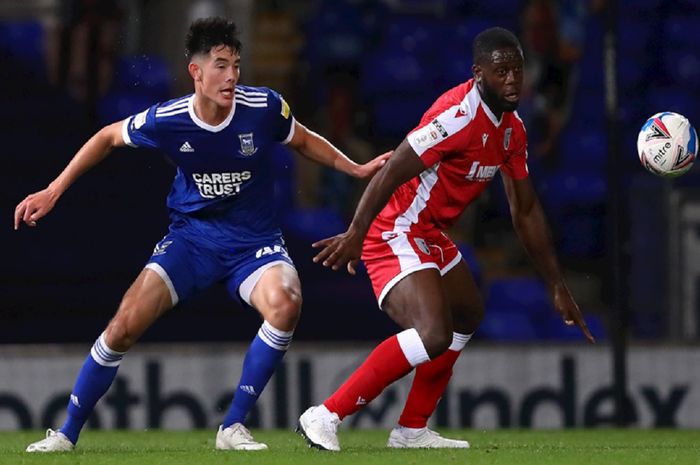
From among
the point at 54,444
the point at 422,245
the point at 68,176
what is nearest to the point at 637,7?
the point at 422,245

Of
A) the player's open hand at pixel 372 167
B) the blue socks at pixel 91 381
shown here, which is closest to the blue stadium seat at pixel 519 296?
the player's open hand at pixel 372 167

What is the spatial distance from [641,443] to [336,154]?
2315 millimetres

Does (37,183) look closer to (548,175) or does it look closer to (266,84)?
(266,84)

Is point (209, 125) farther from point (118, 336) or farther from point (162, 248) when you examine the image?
point (118, 336)

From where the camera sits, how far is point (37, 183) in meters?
12.5

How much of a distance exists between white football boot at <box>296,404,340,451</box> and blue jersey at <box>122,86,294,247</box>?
0.91 metres

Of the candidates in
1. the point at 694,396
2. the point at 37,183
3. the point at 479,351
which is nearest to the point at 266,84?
the point at 37,183

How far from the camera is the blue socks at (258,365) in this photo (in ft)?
23.5

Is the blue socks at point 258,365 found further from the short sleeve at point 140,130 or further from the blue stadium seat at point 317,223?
the blue stadium seat at point 317,223

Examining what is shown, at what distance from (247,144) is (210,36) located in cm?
51

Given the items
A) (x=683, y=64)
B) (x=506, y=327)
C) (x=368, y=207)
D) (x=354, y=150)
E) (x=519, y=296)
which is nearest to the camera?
(x=368, y=207)

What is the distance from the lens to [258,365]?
23.6ft

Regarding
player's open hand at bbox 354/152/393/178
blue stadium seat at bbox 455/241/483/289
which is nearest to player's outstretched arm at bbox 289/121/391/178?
player's open hand at bbox 354/152/393/178

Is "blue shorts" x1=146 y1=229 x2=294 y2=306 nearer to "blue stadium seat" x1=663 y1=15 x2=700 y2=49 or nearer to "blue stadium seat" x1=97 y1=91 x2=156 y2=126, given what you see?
"blue stadium seat" x1=97 y1=91 x2=156 y2=126
